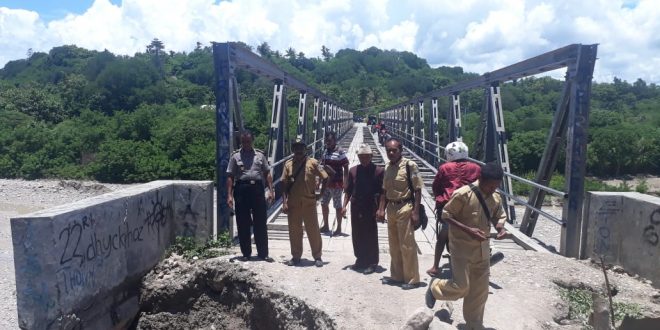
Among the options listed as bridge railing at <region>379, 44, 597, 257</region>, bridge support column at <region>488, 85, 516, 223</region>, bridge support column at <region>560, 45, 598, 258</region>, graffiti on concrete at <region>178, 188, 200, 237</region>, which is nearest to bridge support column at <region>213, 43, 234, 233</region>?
graffiti on concrete at <region>178, 188, 200, 237</region>

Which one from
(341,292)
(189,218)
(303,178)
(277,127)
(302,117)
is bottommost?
(341,292)

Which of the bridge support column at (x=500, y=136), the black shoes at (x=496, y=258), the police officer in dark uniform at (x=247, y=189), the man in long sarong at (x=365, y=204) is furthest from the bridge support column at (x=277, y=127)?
the black shoes at (x=496, y=258)

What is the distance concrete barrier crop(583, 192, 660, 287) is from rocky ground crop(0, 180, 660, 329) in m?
0.17

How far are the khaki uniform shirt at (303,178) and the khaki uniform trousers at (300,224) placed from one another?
0.26 ft

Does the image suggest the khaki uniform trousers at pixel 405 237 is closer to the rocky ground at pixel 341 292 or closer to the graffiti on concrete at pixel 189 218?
the rocky ground at pixel 341 292

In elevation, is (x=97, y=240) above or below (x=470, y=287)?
above

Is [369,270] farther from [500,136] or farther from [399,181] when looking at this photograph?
[500,136]

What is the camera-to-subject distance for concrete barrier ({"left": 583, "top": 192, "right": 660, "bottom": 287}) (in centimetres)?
577

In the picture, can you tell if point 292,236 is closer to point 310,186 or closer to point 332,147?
point 310,186

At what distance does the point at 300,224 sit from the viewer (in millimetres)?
6312

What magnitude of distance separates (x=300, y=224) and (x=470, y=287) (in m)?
2.41

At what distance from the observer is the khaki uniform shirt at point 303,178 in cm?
620

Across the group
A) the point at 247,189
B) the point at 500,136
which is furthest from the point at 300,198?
the point at 500,136

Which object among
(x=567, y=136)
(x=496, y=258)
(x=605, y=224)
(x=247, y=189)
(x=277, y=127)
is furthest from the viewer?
(x=277, y=127)
